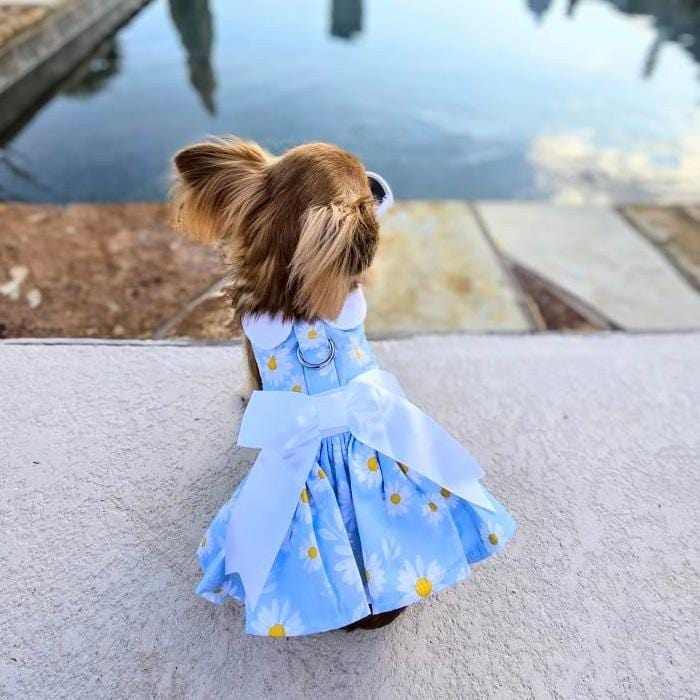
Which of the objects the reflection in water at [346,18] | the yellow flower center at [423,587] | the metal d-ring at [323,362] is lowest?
the reflection in water at [346,18]

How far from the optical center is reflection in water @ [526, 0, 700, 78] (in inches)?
325

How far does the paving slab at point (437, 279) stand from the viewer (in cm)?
299

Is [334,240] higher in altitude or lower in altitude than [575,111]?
higher

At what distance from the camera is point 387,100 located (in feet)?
20.4

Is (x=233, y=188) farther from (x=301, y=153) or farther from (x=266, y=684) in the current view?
(x=266, y=684)

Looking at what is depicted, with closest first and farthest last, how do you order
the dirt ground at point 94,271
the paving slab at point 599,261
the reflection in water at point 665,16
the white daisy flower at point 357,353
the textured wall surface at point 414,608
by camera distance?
the white daisy flower at point 357,353
the textured wall surface at point 414,608
the dirt ground at point 94,271
the paving slab at point 599,261
the reflection in water at point 665,16

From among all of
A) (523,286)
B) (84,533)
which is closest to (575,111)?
(523,286)

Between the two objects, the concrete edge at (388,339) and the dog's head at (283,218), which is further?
the concrete edge at (388,339)

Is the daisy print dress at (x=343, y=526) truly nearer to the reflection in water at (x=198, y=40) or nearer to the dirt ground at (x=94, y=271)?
the dirt ground at (x=94, y=271)

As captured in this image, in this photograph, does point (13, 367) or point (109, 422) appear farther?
point (13, 367)

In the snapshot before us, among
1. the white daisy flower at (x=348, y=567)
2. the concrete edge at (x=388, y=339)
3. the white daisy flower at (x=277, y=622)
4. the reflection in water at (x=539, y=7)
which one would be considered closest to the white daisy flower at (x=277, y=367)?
the white daisy flower at (x=348, y=567)

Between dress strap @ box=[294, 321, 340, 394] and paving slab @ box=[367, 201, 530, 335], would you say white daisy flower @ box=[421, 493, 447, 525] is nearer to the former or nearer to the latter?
dress strap @ box=[294, 321, 340, 394]

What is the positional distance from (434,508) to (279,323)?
644mm

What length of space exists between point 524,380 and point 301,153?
1.59 meters
